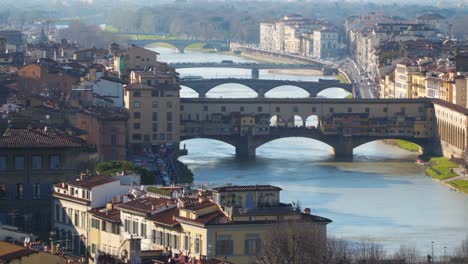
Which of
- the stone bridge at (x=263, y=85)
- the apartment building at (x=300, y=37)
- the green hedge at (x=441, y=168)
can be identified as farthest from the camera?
the apartment building at (x=300, y=37)

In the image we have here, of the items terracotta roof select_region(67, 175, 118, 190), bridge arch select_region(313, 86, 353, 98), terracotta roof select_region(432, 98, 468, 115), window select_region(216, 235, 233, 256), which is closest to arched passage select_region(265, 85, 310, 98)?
bridge arch select_region(313, 86, 353, 98)

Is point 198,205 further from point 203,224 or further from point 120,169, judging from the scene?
point 120,169

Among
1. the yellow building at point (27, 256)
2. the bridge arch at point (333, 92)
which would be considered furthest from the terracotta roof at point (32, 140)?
the bridge arch at point (333, 92)

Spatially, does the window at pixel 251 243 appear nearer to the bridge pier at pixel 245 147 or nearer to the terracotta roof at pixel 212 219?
the terracotta roof at pixel 212 219

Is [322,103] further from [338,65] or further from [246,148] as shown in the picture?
[338,65]

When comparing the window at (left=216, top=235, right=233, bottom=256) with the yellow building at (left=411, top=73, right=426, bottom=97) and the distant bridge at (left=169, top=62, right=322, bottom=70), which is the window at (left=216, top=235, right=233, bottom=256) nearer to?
the yellow building at (left=411, top=73, right=426, bottom=97)

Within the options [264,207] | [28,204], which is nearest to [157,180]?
[28,204]
